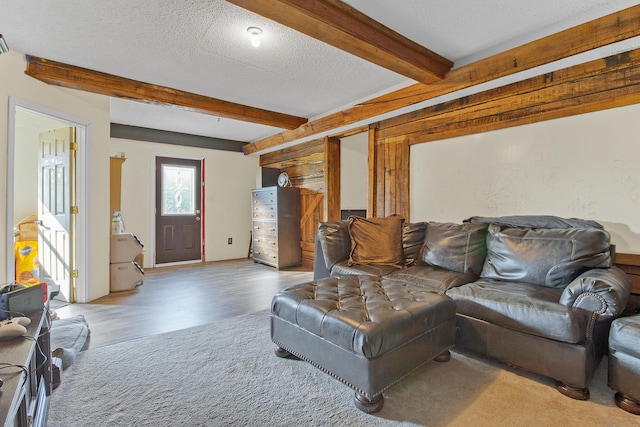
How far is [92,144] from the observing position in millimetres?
3529

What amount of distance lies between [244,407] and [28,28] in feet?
10.2

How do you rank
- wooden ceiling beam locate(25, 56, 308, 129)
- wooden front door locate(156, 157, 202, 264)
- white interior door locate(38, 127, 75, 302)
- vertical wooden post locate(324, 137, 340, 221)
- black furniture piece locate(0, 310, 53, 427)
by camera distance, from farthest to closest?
wooden front door locate(156, 157, 202, 264)
vertical wooden post locate(324, 137, 340, 221)
white interior door locate(38, 127, 75, 302)
wooden ceiling beam locate(25, 56, 308, 129)
black furniture piece locate(0, 310, 53, 427)

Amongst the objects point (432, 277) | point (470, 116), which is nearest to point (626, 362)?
point (432, 277)

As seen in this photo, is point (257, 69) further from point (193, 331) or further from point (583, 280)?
point (583, 280)

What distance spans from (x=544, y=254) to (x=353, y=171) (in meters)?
3.53

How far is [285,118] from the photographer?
4.72 m

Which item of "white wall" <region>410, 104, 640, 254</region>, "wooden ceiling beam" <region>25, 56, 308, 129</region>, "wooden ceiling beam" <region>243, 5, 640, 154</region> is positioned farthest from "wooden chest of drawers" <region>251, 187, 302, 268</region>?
"white wall" <region>410, 104, 640, 254</region>

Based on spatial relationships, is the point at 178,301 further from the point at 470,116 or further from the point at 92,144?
the point at 470,116

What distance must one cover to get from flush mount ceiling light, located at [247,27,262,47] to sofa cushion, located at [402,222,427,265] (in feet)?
7.15

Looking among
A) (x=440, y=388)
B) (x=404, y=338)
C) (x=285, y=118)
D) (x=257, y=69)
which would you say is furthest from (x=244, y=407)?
(x=285, y=118)

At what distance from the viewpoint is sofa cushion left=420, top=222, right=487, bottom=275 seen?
2.62m

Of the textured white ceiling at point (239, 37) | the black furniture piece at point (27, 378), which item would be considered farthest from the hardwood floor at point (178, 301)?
the textured white ceiling at point (239, 37)

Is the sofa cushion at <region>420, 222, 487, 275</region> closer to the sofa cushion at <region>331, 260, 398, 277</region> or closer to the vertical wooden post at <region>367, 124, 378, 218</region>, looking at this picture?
the sofa cushion at <region>331, 260, 398, 277</region>

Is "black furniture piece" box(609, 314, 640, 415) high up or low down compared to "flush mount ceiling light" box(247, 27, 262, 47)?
down
